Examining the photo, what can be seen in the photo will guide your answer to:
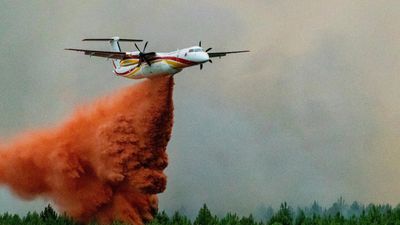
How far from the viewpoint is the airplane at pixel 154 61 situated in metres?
65.0

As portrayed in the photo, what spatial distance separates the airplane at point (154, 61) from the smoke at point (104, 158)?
1.47 metres

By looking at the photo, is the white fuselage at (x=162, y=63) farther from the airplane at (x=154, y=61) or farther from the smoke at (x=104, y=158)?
the smoke at (x=104, y=158)

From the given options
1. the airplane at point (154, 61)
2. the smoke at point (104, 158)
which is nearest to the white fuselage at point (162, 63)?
the airplane at point (154, 61)

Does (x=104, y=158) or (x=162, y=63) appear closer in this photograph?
(x=162, y=63)

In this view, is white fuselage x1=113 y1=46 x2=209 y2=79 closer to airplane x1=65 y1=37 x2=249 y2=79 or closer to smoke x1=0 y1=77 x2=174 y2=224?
airplane x1=65 y1=37 x2=249 y2=79

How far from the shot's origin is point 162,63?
→ 66875 millimetres

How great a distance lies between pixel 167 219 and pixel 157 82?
14.6m

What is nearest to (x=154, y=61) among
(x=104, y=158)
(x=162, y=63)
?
(x=162, y=63)

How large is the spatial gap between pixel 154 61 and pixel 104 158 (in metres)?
9.87

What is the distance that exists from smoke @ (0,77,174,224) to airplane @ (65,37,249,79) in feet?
4.83

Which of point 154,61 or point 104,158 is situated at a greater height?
point 154,61

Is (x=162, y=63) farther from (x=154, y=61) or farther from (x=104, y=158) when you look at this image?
(x=104, y=158)

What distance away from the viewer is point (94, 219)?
2916 inches

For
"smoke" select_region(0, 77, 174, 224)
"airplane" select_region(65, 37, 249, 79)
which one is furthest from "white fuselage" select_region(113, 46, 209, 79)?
"smoke" select_region(0, 77, 174, 224)
